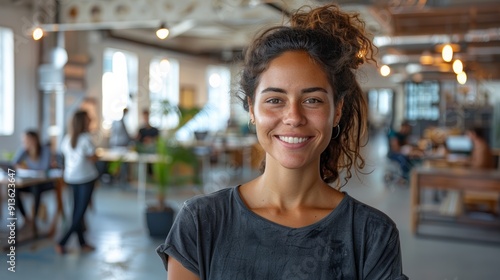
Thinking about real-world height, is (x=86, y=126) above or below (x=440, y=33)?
below

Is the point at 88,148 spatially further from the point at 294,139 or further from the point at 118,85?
the point at 118,85

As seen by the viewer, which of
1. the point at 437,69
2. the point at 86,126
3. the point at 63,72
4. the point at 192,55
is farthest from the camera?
the point at 192,55

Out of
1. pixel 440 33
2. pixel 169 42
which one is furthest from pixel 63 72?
pixel 440 33

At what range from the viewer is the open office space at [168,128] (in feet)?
19.6

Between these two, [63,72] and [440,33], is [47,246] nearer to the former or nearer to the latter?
[63,72]

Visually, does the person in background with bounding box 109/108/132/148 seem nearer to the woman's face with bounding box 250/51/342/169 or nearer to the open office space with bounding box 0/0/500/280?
the open office space with bounding box 0/0/500/280

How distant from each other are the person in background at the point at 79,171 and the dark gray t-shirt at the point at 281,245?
16.4 ft

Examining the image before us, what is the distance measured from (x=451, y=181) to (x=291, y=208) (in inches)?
239

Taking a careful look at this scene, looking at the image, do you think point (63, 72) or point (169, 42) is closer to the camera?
point (63, 72)

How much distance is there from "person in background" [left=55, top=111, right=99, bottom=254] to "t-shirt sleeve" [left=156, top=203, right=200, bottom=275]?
16.4 ft

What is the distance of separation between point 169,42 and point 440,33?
795 cm

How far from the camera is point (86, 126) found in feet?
21.0

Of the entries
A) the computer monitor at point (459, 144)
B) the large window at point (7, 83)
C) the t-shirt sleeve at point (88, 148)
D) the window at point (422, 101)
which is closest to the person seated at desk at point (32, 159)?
the t-shirt sleeve at point (88, 148)

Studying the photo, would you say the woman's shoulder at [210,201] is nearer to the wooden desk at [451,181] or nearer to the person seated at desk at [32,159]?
the person seated at desk at [32,159]
